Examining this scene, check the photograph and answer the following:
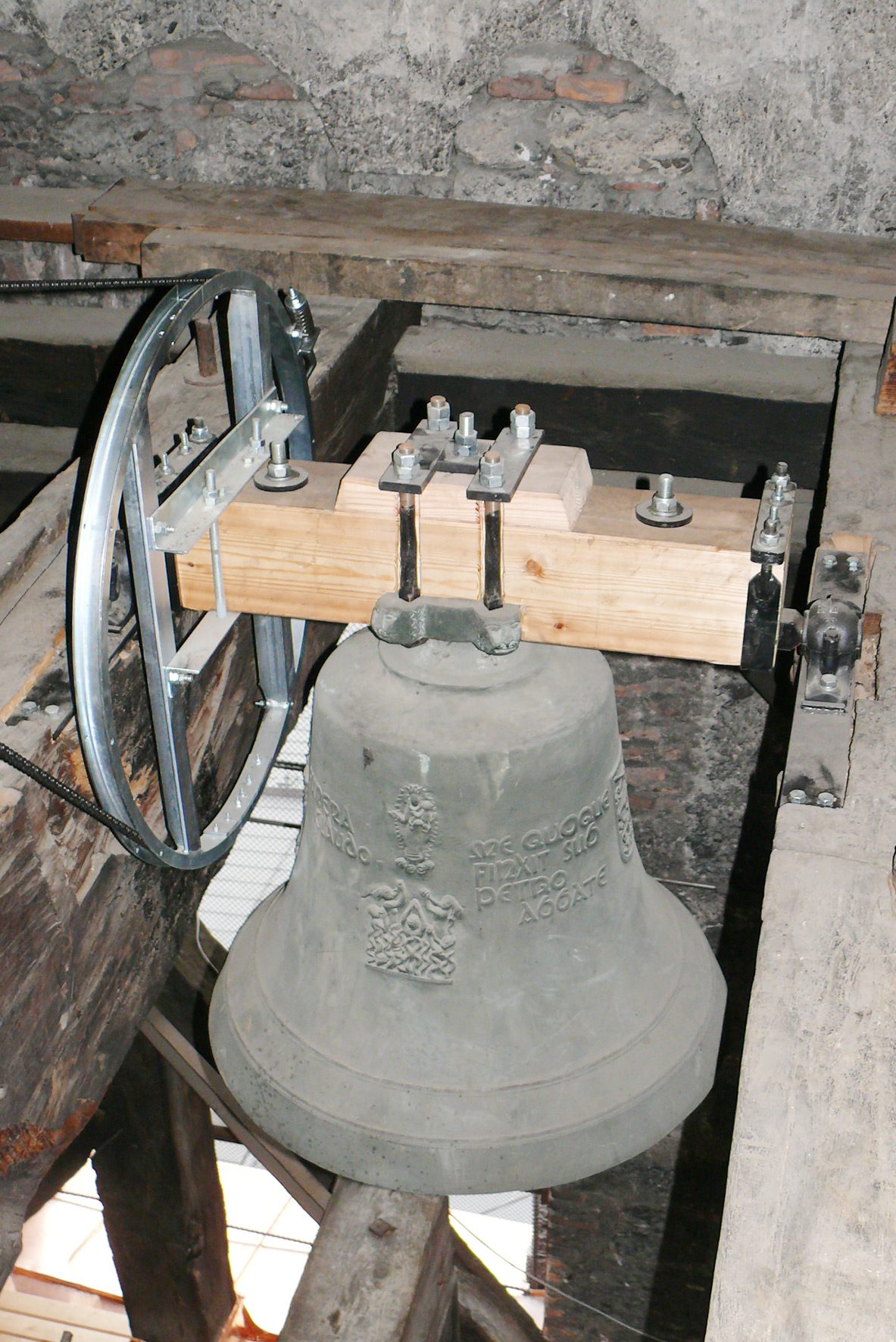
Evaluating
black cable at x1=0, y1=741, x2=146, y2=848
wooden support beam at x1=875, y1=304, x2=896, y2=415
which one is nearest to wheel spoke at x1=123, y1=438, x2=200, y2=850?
black cable at x1=0, y1=741, x2=146, y2=848

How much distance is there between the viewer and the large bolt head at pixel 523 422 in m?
1.44

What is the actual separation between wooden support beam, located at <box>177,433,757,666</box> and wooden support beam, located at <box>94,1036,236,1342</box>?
276 cm

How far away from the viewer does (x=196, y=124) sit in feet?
11.8

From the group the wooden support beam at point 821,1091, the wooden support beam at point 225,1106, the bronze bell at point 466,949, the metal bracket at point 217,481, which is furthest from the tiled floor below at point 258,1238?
the metal bracket at point 217,481

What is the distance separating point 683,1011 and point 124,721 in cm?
95

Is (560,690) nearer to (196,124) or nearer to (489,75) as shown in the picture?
(489,75)

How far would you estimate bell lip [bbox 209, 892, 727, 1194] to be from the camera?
5.05 ft

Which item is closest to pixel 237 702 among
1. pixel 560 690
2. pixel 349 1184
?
pixel 349 1184

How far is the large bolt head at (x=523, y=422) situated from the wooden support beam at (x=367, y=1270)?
175 centimetres

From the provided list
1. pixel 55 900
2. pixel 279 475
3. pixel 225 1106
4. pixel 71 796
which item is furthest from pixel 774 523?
pixel 225 1106

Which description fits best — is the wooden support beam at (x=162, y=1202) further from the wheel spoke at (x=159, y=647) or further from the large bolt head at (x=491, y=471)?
the large bolt head at (x=491, y=471)

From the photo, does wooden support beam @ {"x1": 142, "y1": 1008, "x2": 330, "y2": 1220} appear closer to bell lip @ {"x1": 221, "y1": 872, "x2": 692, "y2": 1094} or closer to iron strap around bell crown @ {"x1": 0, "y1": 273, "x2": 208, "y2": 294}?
bell lip @ {"x1": 221, "y1": 872, "x2": 692, "y2": 1094}

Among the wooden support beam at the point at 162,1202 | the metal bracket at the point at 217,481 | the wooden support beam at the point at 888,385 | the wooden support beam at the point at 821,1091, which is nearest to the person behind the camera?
the wooden support beam at the point at 821,1091

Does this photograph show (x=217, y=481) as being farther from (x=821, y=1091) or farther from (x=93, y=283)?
(x=821, y=1091)
